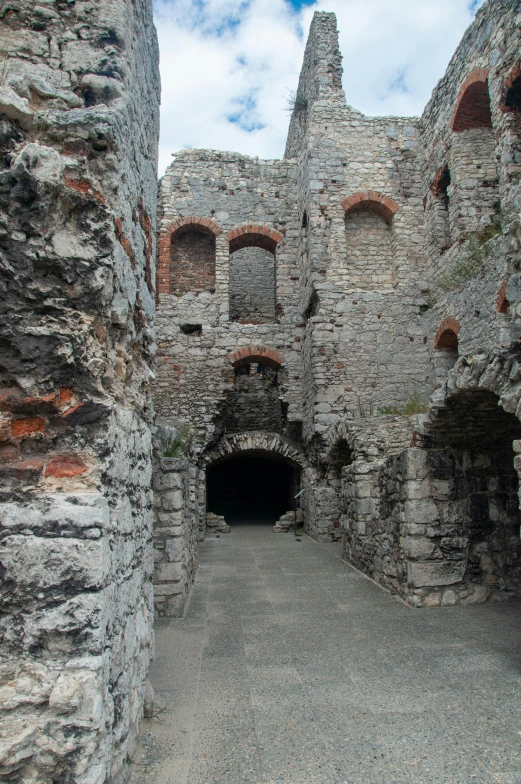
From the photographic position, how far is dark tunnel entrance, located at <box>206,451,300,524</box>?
15.9m

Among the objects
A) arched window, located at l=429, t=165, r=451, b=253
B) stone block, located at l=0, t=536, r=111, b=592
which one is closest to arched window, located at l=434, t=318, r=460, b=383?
arched window, located at l=429, t=165, r=451, b=253

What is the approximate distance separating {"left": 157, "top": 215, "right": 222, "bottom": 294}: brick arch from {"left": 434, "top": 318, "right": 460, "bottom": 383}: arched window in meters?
5.84

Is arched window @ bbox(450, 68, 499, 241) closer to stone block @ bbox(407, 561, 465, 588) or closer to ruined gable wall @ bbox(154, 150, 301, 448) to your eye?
ruined gable wall @ bbox(154, 150, 301, 448)

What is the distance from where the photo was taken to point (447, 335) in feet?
34.2

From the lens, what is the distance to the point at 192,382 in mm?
11836

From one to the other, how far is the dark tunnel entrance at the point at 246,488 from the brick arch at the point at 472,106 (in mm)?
9942

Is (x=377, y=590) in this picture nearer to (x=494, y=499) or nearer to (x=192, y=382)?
(x=494, y=499)

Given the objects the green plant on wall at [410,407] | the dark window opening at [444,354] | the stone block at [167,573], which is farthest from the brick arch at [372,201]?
the stone block at [167,573]

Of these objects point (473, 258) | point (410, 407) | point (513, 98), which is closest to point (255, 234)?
point (473, 258)

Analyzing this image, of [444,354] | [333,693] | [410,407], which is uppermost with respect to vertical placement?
[444,354]

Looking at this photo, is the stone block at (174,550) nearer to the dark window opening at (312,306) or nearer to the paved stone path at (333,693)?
the paved stone path at (333,693)

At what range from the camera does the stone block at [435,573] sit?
17.4 feet

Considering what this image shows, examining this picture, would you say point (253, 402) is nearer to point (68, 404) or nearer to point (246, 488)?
point (246, 488)

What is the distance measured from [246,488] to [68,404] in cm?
1547
